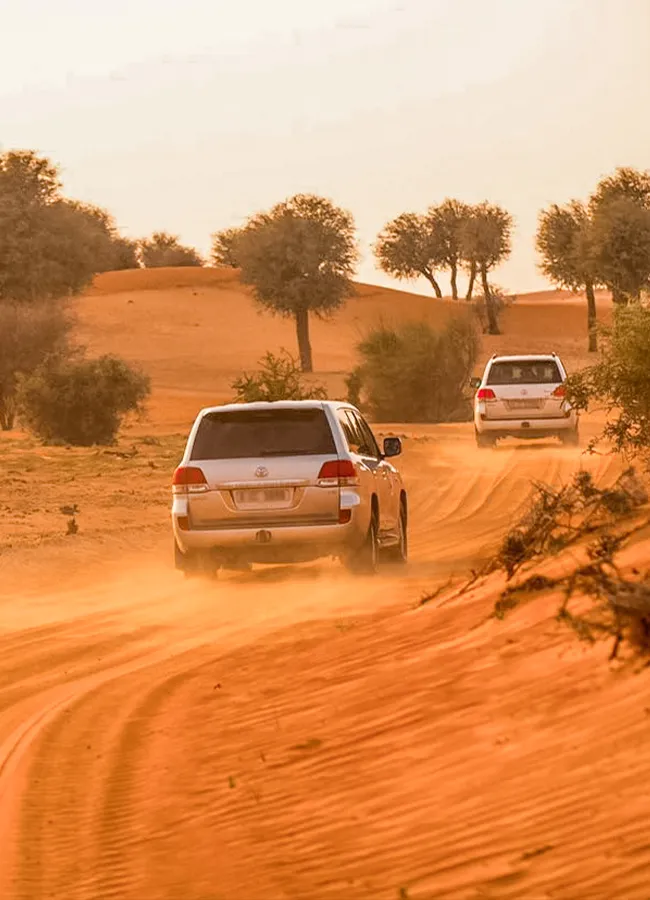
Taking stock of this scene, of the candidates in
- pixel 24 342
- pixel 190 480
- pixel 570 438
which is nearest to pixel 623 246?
pixel 24 342

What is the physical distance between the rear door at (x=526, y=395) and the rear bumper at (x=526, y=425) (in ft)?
0.24

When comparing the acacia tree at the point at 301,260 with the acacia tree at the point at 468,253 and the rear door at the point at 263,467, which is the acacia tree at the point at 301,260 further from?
the rear door at the point at 263,467

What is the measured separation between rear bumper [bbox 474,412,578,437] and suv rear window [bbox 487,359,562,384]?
827mm

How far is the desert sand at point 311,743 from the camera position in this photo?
6.70 meters

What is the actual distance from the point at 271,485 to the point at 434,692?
7390 millimetres

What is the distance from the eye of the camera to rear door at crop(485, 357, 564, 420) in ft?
115

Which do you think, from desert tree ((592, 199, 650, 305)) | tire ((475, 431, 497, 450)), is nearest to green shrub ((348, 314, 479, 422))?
tire ((475, 431, 497, 450))

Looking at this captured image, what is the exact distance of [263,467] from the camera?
54.6ft

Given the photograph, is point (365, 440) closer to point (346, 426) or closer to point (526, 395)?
point (346, 426)

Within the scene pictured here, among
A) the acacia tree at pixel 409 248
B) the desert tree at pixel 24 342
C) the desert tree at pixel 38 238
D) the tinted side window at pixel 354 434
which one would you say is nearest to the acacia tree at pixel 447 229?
the acacia tree at pixel 409 248

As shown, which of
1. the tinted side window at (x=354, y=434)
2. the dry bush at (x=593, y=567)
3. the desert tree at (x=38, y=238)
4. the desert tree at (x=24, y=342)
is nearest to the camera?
the dry bush at (x=593, y=567)

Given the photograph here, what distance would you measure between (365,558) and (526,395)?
60.5ft

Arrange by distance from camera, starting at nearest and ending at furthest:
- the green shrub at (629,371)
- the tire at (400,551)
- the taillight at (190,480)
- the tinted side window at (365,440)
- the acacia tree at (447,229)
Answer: the taillight at (190,480) → the tinted side window at (365,440) → the tire at (400,551) → the green shrub at (629,371) → the acacia tree at (447,229)

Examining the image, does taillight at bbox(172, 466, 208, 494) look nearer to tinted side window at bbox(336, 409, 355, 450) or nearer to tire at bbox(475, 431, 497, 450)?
tinted side window at bbox(336, 409, 355, 450)
